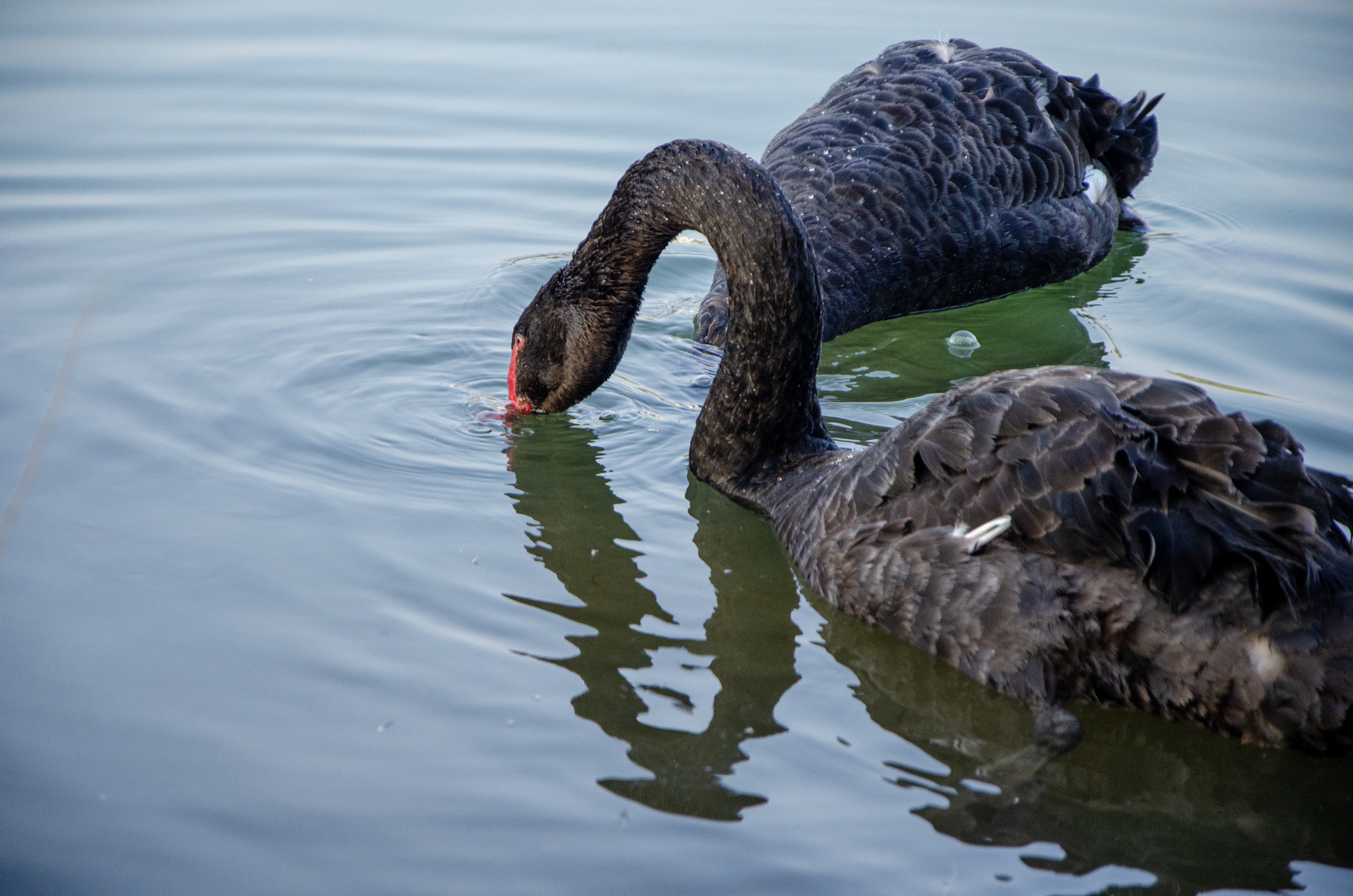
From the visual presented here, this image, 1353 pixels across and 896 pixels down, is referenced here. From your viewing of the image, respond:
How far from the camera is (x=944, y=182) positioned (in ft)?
25.2

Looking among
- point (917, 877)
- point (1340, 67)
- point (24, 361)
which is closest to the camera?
point (917, 877)

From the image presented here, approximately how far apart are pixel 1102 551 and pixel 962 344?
12.0 feet

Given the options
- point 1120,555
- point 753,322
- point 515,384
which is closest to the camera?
point 1120,555

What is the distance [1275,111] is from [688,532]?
7718 mm

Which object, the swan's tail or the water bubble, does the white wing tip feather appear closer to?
the water bubble

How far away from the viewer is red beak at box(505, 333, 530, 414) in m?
6.21

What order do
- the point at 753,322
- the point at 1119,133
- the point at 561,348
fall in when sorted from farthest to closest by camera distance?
the point at 1119,133
the point at 561,348
the point at 753,322

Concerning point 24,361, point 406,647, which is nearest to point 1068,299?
point 406,647

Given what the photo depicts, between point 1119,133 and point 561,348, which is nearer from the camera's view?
point 561,348

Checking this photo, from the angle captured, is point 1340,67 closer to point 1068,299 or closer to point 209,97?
point 1068,299

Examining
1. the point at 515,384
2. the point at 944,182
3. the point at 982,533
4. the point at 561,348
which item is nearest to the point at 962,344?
the point at 944,182

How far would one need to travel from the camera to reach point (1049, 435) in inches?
163

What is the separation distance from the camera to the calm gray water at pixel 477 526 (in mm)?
3537

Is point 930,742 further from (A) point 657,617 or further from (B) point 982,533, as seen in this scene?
(A) point 657,617
